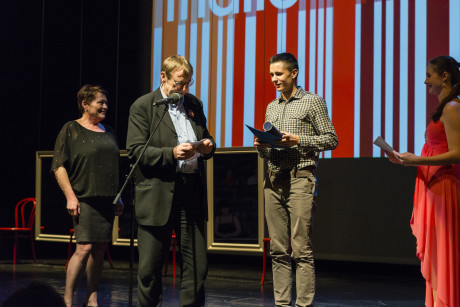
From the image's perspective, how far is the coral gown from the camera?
253 cm

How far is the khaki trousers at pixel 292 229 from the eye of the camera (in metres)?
2.81

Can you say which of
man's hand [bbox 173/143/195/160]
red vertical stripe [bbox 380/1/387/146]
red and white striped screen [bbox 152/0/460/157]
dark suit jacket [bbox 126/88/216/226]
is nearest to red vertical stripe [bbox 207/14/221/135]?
red and white striped screen [bbox 152/0/460/157]

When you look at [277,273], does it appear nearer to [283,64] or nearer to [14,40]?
[283,64]

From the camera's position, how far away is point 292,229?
2.85 meters

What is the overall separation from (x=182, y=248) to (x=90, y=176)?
895 millimetres

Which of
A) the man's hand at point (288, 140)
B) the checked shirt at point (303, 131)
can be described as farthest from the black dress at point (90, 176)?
the man's hand at point (288, 140)

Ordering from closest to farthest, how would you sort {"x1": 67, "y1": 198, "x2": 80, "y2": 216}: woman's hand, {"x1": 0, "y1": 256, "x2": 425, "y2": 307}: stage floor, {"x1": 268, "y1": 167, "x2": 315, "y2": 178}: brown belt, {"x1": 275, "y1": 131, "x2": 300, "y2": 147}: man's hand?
{"x1": 275, "y1": 131, "x2": 300, "y2": 147}: man's hand < {"x1": 268, "y1": 167, "x2": 315, "y2": 178}: brown belt < {"x1": 67, "y1": 198, "x2": 80, "y2": 216}: woman's hand < {"x1": 0, "y1": 256, "x2": 425, "y2": 307}: stage floor

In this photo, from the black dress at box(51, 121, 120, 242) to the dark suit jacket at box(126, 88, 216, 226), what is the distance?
2.35ft

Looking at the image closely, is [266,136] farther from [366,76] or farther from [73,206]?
[366,76]

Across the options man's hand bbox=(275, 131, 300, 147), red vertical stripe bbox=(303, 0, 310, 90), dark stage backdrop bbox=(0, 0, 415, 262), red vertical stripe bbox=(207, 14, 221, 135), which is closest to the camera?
man's hand bbox=(275, 131, 300, 147)

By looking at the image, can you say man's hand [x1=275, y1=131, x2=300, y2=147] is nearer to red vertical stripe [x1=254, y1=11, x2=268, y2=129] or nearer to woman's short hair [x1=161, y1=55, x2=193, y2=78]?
woman's short hair [x1=161, y1=55, x2=193, y2=78]

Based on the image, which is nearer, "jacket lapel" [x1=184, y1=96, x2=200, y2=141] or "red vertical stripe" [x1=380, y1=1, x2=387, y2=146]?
"jacket lapel" [x1=184, y1=96, x2=200, y2=141]

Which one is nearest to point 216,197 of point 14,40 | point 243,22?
point 243,22

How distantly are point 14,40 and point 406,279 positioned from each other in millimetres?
5067
